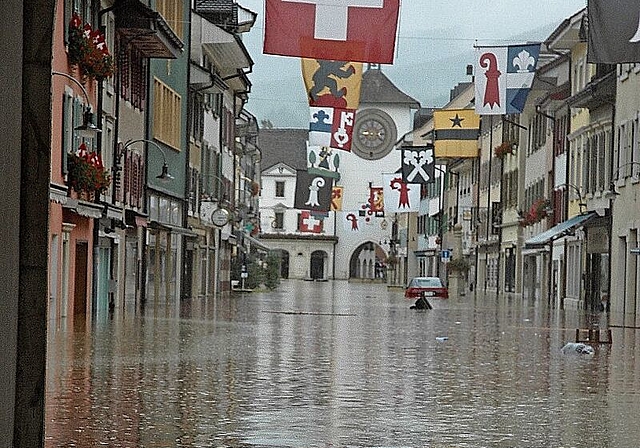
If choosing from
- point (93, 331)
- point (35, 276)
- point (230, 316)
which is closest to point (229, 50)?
point (230, 316)

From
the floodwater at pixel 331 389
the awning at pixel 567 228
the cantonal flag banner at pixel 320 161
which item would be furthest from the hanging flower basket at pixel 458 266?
the floodwater at pixel 331 389

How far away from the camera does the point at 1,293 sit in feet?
22.0

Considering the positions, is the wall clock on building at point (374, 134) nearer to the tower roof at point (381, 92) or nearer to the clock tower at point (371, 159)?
the clock tower at point (371, 159)

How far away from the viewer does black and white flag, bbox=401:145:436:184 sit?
75500 mm

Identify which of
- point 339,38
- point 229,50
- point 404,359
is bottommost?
point 404,359

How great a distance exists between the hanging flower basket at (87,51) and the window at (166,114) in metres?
13.7

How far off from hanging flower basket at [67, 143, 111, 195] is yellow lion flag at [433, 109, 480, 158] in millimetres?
34891

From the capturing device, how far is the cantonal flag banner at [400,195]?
269ft

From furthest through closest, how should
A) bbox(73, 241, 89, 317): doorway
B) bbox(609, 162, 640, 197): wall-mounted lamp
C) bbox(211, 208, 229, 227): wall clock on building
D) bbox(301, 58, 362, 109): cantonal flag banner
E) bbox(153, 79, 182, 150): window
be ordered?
1. bbox(211, 208, 229, 227): wall clock on building
2. bbox(609, 162, 640, 197): wall-mounted lamp
3. bbox(153, 79, 182, 150): window
4. bbox(73, 241, 89, 317): doorway
5. bbox(301, 58, 362, 109): cantonal flag banner

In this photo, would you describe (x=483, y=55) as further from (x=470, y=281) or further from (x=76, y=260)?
(x=470, y=281)

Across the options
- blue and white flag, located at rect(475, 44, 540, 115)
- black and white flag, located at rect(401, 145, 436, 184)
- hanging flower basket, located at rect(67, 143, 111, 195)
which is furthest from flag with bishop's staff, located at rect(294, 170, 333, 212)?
hanging flower basket, located at rect(67, 143, 111, 195)

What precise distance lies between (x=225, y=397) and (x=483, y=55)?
20.1 meters

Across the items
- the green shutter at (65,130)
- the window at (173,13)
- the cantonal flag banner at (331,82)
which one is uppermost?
the window at (173,13)

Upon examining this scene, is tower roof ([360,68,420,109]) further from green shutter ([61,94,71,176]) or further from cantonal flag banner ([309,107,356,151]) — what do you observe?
green shutter ([61,94,71,176])
